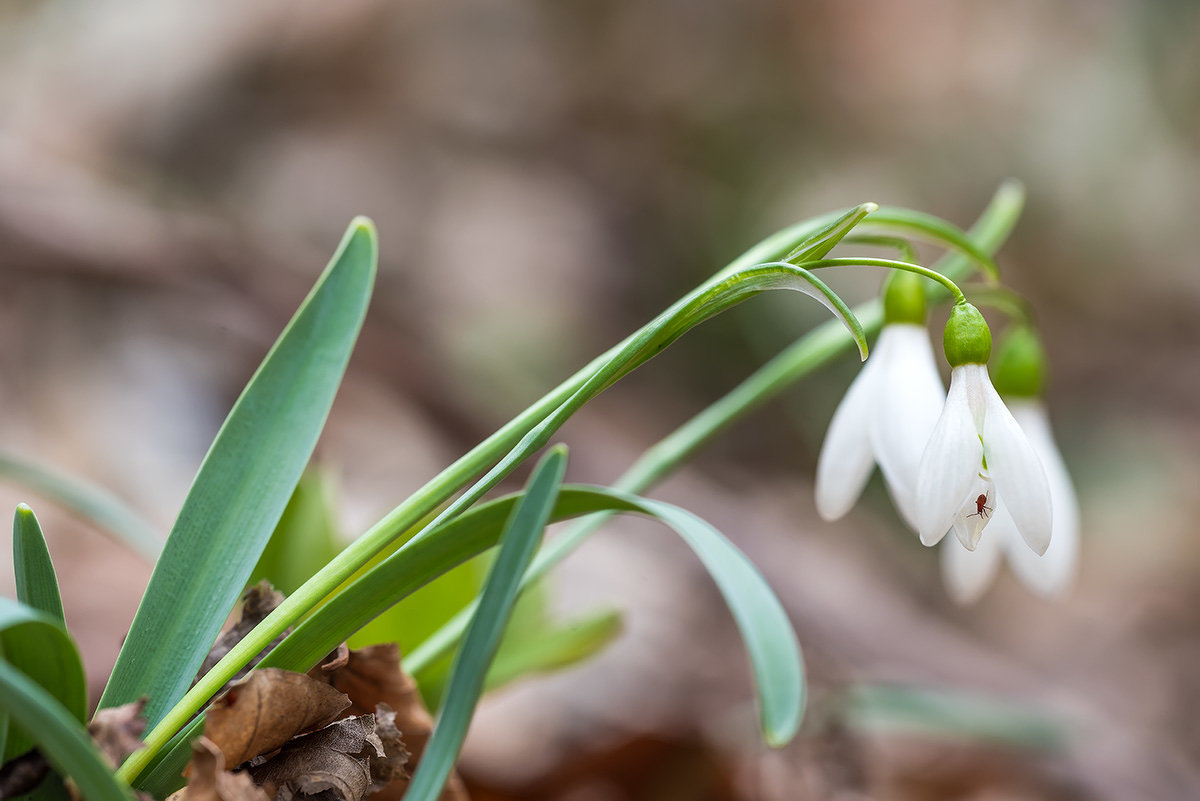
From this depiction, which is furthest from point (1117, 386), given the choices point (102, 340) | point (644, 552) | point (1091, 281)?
point (102, 340)

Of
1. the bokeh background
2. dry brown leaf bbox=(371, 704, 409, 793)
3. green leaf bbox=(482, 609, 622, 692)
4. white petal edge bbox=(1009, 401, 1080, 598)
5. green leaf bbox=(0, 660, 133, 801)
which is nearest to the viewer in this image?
green leaf bbox=(0, 660, 133, 801)

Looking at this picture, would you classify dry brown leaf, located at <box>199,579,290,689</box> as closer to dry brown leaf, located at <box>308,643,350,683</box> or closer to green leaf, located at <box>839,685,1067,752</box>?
dry brown leaf, located at <box>308,643,350,683</box>

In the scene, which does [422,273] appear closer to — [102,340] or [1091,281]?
[102,340]

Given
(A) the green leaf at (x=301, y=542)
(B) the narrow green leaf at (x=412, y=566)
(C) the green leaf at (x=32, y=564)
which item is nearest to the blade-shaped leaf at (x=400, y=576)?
(B) the narrow green leaf at (x=412, y=566)

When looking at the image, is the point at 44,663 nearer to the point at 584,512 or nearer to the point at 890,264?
the point at 584,512

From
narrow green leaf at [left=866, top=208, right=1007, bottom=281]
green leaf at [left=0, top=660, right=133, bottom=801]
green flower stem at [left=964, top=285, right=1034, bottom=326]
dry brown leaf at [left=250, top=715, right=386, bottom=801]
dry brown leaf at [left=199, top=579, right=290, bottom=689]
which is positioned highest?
green flower stem at [left=964, top=285, right=1034, bottom=326]

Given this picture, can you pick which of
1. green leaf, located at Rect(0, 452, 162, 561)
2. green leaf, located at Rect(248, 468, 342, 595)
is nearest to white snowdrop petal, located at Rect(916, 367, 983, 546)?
green leaf, located at Rect(248, 468, 342, 595)
